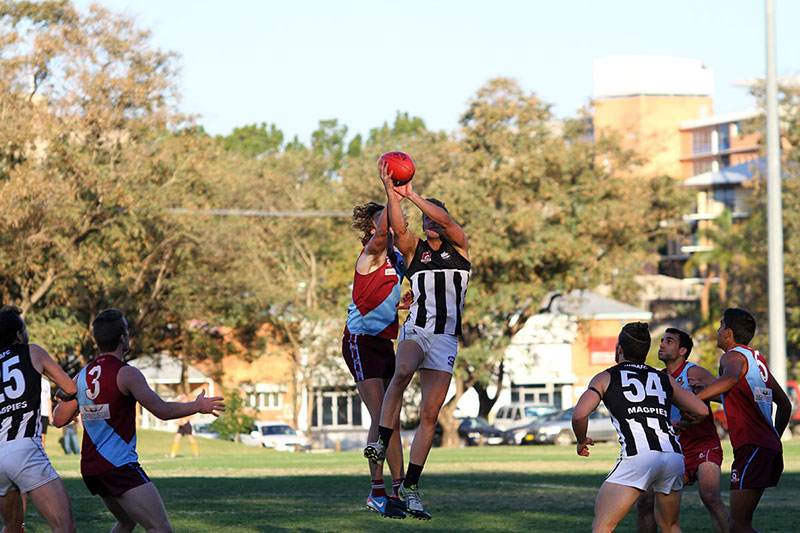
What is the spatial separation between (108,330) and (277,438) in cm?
4971

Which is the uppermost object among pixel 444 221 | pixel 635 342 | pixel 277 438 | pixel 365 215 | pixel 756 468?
pixel 365 215

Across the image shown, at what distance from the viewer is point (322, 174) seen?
84.9m

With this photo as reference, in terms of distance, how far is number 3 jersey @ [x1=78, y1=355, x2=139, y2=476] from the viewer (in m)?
8.62

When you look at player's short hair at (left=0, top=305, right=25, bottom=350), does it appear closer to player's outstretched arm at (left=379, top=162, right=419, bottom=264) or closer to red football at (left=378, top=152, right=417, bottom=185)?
player's outstretched arm at (left=379, top=162, right=419, bottom=264)

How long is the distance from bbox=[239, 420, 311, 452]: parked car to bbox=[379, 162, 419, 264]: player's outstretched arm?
4572cm

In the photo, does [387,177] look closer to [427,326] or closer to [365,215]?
[365,215]

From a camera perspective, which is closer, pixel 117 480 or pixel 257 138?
pixel 117 480

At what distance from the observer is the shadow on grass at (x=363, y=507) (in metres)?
13.7

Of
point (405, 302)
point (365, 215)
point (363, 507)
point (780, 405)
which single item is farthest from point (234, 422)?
Result: point (780, 405)

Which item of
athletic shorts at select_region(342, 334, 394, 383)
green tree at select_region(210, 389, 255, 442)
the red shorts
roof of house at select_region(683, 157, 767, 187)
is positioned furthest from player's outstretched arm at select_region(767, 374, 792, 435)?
roof of house at select_region(683, 157, 767, 187)

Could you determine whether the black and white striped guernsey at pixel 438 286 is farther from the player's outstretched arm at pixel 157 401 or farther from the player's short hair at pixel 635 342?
the player's outstretched arm at pixel 157 401

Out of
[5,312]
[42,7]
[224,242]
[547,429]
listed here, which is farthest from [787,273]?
[5,312]

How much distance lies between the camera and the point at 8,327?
888 centimetres

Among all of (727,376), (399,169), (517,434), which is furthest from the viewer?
(517,434)
